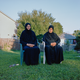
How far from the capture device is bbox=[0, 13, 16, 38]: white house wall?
1546cm

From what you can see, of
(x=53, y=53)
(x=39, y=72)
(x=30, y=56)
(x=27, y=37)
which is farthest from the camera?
(x=27, y=37)

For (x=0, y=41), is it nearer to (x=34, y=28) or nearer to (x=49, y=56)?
(x=34, y=28)

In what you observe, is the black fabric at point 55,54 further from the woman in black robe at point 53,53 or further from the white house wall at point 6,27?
the white house wall at point 6,27

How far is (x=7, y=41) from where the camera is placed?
11039 mm

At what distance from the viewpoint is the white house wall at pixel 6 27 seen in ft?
50.7

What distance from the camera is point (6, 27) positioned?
1694 centimetres

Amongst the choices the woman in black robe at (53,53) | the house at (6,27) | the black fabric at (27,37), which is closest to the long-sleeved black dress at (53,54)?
the woman in black robe at (53,53)

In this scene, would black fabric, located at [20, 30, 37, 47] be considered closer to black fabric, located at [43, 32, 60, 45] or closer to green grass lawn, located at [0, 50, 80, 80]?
black fabric, located at [43, 32, 60, 45]

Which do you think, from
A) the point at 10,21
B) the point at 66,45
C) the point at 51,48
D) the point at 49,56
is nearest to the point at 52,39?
the point at 51,48

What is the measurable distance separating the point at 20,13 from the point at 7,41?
783cm

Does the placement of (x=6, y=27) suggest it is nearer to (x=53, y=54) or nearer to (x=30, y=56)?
(x=30, y=56)

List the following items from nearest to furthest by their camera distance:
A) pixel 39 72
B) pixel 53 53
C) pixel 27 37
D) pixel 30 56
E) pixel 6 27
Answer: pixel 39 72 → pixel 30 56 → pixel 53 53 → pixel 27 37 → pixel 6 27

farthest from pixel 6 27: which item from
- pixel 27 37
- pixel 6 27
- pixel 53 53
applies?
pixel 53 53

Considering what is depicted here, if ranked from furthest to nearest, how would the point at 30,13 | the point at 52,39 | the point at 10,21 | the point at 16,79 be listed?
the point at 10,21 → the point at 30,13 → the point at 52,39 → the point at 16,79
